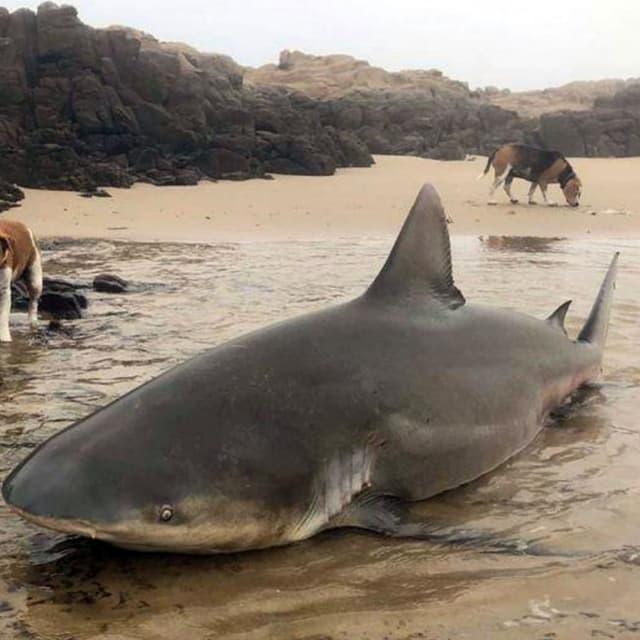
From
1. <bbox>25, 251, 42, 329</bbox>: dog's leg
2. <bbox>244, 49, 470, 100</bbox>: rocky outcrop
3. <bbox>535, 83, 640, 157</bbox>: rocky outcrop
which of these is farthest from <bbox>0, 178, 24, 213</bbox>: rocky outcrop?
<bbox>244, 49, 470, 100</bbox>: rocky outcrop

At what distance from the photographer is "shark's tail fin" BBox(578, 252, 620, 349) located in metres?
5.05

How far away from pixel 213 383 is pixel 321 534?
0.62 metres

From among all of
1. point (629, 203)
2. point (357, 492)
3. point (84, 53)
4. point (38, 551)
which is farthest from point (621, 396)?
point (84, 53)

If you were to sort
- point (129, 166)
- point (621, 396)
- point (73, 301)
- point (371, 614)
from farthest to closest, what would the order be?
point (129, 166) → point (73, 301) → point (621, 396) → point (371, 614)

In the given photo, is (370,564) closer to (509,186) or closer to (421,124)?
(509,186)

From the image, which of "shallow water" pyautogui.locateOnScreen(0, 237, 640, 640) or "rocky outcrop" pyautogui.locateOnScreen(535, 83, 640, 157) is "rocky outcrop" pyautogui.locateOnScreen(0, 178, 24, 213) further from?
"rocky outcrop" pyautogui.locateOnScreen(535, 83, 640, 157)

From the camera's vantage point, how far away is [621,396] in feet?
16.3

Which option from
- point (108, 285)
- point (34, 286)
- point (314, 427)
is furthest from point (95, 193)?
point (314, 427)

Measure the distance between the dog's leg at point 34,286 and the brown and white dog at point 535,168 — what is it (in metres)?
13.4

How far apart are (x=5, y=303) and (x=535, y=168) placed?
49.1ft

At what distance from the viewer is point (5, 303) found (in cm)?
659

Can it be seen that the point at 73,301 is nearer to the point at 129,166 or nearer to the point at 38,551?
the point at 38,551

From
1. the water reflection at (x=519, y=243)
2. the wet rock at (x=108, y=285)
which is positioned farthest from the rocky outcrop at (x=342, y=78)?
the wet rock at (x=108, y=285)

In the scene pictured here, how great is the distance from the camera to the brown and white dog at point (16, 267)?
659cm
